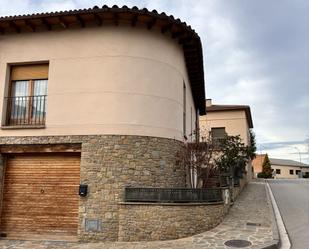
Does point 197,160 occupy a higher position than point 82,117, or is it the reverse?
point 82,117

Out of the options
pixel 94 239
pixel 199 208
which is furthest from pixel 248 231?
pixel 94 239

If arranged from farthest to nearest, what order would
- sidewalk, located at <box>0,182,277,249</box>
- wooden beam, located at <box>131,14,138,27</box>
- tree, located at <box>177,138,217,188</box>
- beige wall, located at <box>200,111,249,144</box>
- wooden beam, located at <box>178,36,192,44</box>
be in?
beige wall, located at <box>200,111,249,144</box> → wooden beam, located at <box>178,36,192,44</box> → tree, located at <box>177,138,217,188</box> → wooden beam, located at <box>131,14,138,27</box> → sidewalk, located at <box>0,182,277,249</box>

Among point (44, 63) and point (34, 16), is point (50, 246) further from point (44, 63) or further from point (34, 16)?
point (34, 16)

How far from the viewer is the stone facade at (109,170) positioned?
9.81 metres

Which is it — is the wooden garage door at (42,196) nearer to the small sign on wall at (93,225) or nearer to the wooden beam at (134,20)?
the small sign on wall at (93,225)

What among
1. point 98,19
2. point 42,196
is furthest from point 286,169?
point 98,19

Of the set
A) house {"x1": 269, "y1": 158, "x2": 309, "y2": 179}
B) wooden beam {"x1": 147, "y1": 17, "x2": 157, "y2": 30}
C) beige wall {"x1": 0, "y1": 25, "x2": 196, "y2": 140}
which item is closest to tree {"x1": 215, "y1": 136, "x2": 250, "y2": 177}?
beige wall {"x1": 0, "y1": 25, "x2": 196, "y2": 140}

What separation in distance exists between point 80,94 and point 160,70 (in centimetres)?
286

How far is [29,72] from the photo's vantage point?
11.5 m

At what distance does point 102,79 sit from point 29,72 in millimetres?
2882

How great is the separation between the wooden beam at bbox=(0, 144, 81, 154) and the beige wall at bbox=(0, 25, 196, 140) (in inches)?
16.8

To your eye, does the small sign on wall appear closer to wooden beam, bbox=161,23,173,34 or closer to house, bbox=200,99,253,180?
wooden beam, bbox=161,23,173,34

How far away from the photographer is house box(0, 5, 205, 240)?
1018 cm

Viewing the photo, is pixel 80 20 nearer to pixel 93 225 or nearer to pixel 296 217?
pixel 93 225
